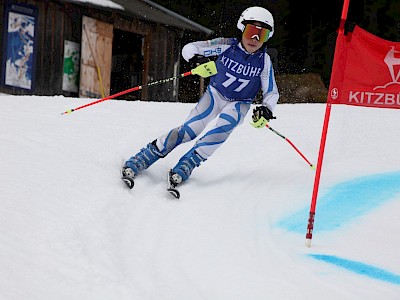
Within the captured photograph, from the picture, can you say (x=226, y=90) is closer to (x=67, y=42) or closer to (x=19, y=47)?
(x=19, y=47)

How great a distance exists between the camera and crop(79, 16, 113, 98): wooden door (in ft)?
48.6

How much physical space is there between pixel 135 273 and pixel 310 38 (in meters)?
20.2

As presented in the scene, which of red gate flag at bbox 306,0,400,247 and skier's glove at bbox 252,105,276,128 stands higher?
red gate flag at bbox 306,0,400,247

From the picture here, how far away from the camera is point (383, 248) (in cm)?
472

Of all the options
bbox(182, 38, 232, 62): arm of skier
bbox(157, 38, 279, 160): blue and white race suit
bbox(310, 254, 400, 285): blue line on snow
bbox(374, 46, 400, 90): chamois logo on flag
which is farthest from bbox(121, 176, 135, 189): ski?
bbox(374, 46, 400, 90): chamois logo on flag

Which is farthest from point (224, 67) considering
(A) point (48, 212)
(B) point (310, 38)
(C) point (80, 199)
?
(B) point (310, 38)

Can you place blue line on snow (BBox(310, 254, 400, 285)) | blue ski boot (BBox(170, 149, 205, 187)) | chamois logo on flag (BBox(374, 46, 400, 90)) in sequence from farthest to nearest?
blue ski boot (BBox(170, 149, 205, 187)) < chamois logo on flag (BBox(374, 46, 400, 90)) < blue line on snow (BBox(310, 254, 400, 285))

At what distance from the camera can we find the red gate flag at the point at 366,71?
5.07m

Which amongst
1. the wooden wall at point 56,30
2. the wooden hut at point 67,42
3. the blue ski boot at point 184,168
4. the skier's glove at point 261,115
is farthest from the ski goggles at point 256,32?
the wooden wall at point 56,30

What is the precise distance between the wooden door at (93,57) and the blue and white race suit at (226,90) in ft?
30.0

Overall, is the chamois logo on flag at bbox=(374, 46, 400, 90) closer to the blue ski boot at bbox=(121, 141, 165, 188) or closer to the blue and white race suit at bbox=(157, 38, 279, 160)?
the blue and white race suit at bbox=(157, 38, 279, 160)

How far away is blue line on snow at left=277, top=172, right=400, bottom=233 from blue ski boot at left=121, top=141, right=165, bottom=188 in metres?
1.24

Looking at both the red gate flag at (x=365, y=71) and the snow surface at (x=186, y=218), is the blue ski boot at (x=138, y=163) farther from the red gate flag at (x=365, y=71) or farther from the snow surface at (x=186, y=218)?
the red gate flag at (x=365, y=71)

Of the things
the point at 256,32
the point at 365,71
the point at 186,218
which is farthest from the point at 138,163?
the point at 365,71
